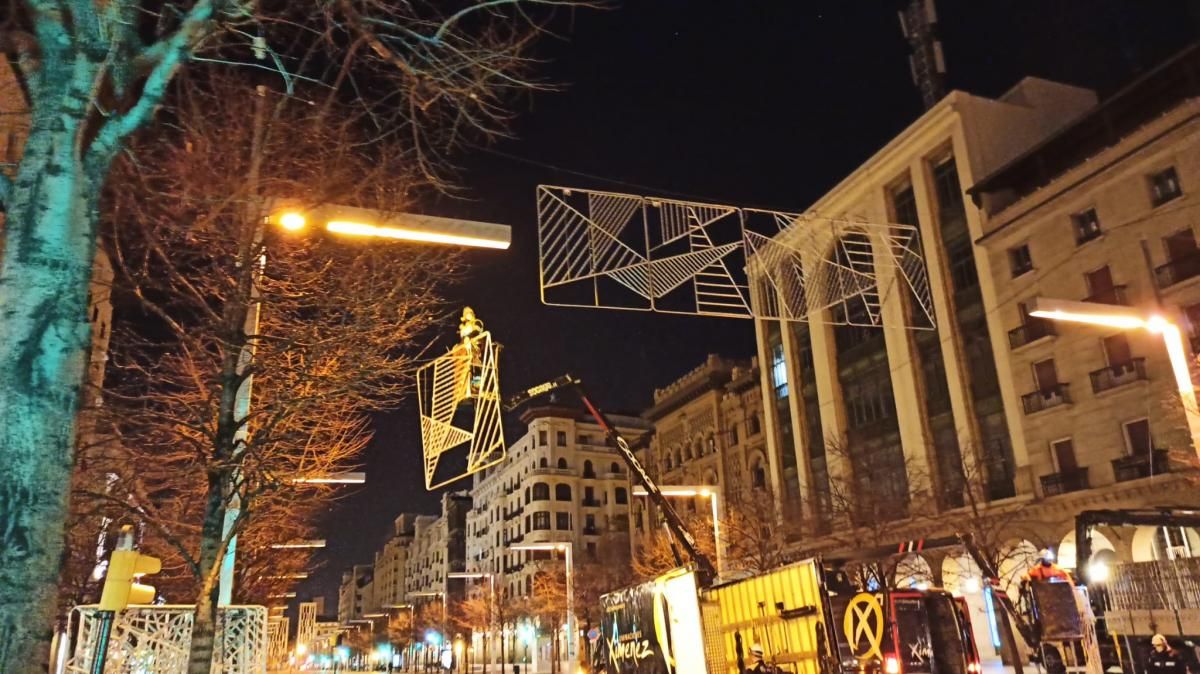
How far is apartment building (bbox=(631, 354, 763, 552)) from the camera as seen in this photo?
5912 cm

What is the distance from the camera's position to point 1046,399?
3559 centimetres

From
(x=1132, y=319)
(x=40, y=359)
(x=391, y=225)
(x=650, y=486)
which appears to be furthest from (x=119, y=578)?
(x=1132, y=319)

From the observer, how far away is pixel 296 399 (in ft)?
41.1

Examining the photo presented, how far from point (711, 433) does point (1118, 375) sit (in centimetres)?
3428

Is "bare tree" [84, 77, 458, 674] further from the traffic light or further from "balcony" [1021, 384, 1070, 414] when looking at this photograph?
"balcony" [1021, 384, 1070, 414]

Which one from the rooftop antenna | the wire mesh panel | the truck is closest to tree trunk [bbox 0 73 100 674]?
the wire mesh panel

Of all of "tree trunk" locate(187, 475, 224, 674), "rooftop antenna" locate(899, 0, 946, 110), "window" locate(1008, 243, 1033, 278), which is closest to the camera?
"tree trunk" locate(187, 475, 224, 674)

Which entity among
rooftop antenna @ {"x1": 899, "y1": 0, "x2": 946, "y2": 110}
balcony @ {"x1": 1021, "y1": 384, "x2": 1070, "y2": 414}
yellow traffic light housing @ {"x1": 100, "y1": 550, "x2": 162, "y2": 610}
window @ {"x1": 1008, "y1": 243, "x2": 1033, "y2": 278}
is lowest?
yellow traffic light housing @ {"x1": 100, "y1": 550, "x2": 162, "y2": 610}

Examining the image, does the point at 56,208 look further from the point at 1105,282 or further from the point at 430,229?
the point at 1105,282

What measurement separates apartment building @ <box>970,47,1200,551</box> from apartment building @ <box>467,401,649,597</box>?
5509 centimetres

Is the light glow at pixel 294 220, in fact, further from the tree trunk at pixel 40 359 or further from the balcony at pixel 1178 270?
the balcony at pixel 1178 270

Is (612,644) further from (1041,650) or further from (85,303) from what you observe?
(85,303)

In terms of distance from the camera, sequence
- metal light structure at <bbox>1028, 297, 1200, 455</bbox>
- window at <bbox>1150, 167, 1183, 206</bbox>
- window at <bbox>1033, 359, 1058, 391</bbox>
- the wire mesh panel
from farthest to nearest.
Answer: window at <bbox>1033, 359, 1058, 391</bbox>
window at <bbox>1150, 167, 1183, 206</bbox>
metal light structure at <bbox>1028, 297, 1200, 455</bbox>
the wire mesh panel

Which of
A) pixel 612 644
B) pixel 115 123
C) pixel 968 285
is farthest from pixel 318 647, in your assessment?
pixel 115 123
